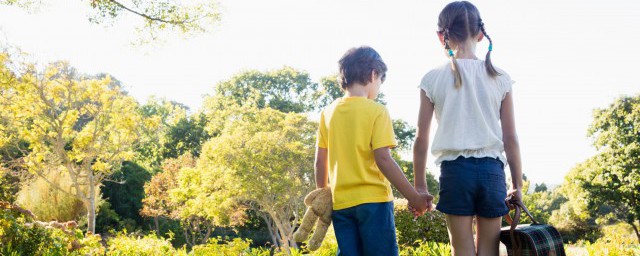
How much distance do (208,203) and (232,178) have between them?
46.8 inches

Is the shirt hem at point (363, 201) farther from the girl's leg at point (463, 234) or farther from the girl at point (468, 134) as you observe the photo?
the girl's leg at point (463, 234)

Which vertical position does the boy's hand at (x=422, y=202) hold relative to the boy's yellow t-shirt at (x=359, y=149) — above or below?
below

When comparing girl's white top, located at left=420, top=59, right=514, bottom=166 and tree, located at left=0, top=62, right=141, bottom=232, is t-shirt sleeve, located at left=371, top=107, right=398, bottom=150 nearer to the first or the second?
girl's white top, located at left=420, top=59, right=514, bottom=166

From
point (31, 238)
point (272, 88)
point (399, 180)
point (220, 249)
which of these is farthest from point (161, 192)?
point (399, 180)

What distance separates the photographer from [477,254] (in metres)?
2.12

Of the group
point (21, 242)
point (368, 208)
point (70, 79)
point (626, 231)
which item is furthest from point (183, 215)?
point (626, 231)

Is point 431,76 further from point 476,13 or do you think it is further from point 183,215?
point 183,215

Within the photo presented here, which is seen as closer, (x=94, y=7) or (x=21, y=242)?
(x=21, y=242)

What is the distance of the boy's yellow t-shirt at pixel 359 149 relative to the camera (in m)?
2.34

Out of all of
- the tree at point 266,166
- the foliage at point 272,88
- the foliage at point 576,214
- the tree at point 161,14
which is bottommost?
the foliage at point 576,214

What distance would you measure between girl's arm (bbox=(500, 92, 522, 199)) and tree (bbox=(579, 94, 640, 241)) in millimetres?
18585

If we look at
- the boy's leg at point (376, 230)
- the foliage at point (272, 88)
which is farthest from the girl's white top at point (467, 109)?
the foliage at point (272, 88)

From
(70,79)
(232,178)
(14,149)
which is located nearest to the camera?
(70,79)

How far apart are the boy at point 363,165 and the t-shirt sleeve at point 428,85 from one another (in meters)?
0.23
